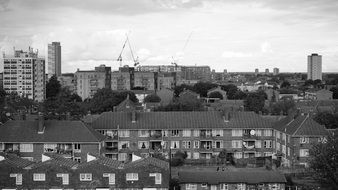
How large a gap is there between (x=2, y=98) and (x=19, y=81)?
42.8 m

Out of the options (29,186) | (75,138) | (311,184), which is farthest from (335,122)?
(29,186)

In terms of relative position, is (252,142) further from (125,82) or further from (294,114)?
(125,82)

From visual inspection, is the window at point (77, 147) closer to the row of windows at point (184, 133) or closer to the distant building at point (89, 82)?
the row of windows at point (184, 133)

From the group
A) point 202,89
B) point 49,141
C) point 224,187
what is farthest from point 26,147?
point 202,89

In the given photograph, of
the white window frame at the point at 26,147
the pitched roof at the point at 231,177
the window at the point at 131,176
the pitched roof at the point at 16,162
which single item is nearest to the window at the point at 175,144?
the white window frame at the point at 26,147

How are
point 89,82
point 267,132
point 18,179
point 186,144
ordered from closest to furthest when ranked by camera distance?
1. point 18,179
2. point 186,144
3. point 267,132
4. point 89,82

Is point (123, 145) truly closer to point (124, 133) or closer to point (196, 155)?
point (124, 133)

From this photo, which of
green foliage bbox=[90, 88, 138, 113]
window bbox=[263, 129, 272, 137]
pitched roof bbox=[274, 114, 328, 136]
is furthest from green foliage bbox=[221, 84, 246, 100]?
pitched roof bbox=[274, 114, 328, 136]

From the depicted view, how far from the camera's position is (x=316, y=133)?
61.8m

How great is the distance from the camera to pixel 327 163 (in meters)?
46.8

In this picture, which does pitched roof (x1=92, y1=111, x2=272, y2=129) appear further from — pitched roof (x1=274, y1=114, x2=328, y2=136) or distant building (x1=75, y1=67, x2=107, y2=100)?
distant building (x1=75, y1=67, x2=107, y2=100)

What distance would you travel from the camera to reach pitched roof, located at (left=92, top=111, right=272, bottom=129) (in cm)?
6619

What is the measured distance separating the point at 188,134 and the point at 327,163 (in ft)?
73.7

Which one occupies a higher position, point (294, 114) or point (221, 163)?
point (294, 114)
